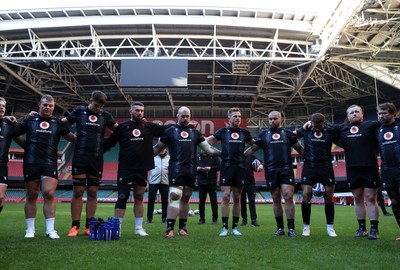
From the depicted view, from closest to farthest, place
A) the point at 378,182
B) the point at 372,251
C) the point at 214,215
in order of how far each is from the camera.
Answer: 1. the point at 372,251
2. the point at 378,182
3. the point at 214,215

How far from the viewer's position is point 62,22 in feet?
69.0

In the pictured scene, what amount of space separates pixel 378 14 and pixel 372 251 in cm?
1827

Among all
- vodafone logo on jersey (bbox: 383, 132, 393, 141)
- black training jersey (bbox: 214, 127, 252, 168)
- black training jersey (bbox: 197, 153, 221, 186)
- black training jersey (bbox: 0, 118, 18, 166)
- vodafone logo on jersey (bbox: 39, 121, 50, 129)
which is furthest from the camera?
black training jersey (bbox: 197, 153, 221, 186)

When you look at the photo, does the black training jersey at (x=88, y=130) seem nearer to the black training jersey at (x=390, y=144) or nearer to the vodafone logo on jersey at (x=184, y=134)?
the vodafone logo on jersey at (x=184, y=134)

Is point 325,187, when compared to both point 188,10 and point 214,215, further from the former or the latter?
point 188,10

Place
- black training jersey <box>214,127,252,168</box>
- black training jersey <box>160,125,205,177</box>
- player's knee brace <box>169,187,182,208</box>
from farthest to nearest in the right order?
1. black training jersey <box>214,127,252,168</box>
2. black training jersey <box>160,125,205,177</box>
3. player's knee brace <box>169,187,182,208</box>

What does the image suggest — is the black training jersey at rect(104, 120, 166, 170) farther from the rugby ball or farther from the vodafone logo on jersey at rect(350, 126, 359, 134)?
the vodafone logo on jersey at rect(350, 126, 359, 134)

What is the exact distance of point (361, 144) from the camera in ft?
19.1

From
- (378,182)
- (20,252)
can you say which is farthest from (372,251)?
(20,252)

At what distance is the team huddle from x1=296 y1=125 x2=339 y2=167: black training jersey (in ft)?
0.06

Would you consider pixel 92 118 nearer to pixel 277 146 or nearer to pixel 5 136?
pixel 5 136

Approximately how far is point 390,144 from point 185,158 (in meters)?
3.23

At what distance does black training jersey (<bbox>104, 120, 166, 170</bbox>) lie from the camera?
5961 millimetres

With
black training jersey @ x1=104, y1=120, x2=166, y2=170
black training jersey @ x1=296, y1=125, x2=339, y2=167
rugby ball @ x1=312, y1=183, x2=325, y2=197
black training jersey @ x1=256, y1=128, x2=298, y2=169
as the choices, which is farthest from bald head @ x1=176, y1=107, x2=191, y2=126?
rugby ball @ x1=312, y1=183, x2=325, y2=197
